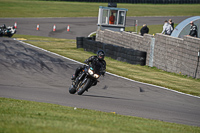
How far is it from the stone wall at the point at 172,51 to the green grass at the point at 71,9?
27.3 meters

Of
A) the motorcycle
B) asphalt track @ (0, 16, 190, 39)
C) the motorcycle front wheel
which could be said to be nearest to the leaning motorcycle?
the motorcycle front wheel

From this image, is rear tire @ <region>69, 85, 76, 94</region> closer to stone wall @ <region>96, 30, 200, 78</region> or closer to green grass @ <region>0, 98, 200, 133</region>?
green grass @ <region>0, 98, 200, 133</region>

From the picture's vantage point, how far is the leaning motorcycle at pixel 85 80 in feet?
33.1

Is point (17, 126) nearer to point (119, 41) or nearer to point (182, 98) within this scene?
point (182, 98)

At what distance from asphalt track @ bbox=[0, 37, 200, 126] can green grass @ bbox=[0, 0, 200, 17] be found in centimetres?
3006

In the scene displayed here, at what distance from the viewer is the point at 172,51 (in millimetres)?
17688

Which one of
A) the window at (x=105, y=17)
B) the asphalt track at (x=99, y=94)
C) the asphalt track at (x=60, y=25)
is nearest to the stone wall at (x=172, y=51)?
the asphalt track at (x=99, y=94)

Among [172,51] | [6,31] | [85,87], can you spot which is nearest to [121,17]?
[6,31]

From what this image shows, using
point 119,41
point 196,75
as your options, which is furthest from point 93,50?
point 196,75

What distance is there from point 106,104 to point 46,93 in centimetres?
223

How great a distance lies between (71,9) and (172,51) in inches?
1446

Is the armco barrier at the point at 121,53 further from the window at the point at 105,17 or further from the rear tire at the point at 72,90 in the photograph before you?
the rear tire at the point at 72,90

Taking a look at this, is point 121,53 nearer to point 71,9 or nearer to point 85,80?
point 85,80

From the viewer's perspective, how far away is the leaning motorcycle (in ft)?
33.1
